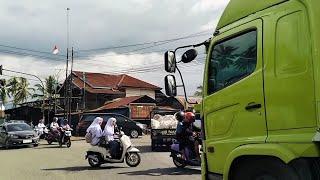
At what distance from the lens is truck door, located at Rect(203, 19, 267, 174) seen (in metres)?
6.25

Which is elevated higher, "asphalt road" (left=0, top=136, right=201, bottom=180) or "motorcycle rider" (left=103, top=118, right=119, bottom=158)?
"motorcycle rider" (left=103, top=118, right=119, bottom=158)

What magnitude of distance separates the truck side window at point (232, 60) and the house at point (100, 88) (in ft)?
174

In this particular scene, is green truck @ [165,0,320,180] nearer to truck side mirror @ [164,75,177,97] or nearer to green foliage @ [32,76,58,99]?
truck side mirror @ [164,75,177,97]

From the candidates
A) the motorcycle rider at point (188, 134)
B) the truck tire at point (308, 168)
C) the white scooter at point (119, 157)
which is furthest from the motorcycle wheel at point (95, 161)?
the truck tire at point (308, 168)

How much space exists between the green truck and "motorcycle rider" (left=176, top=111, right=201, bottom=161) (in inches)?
297

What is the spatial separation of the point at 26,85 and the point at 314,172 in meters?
66.8

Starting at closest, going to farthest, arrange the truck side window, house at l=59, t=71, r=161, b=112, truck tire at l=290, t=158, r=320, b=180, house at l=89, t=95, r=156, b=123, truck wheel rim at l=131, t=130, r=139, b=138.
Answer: truck tire at l=290, t=158, r=320, b=180 → the truck side window → truck wheel rim at l=131, t=130, r=139, b=138 → house at l=89, t=95, r=156, b=123 → house at l=59, t=71, r=161, b=112

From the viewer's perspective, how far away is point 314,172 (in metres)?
5.54

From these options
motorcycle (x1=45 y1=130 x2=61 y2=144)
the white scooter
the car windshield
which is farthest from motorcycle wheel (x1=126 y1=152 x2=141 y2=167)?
the car windshield

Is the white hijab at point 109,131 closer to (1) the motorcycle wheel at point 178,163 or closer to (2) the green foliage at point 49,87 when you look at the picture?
(1) the motorcycle wheel at point 178,163

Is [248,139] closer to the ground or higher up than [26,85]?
closer to the ground

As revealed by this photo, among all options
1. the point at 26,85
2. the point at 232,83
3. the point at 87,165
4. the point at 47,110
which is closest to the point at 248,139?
the point at 232,83

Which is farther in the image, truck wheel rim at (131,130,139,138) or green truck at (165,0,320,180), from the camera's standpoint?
truck wheel rim at (131,130,139,138)

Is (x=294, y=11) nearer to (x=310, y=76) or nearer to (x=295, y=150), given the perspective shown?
(x=310, y=76)
